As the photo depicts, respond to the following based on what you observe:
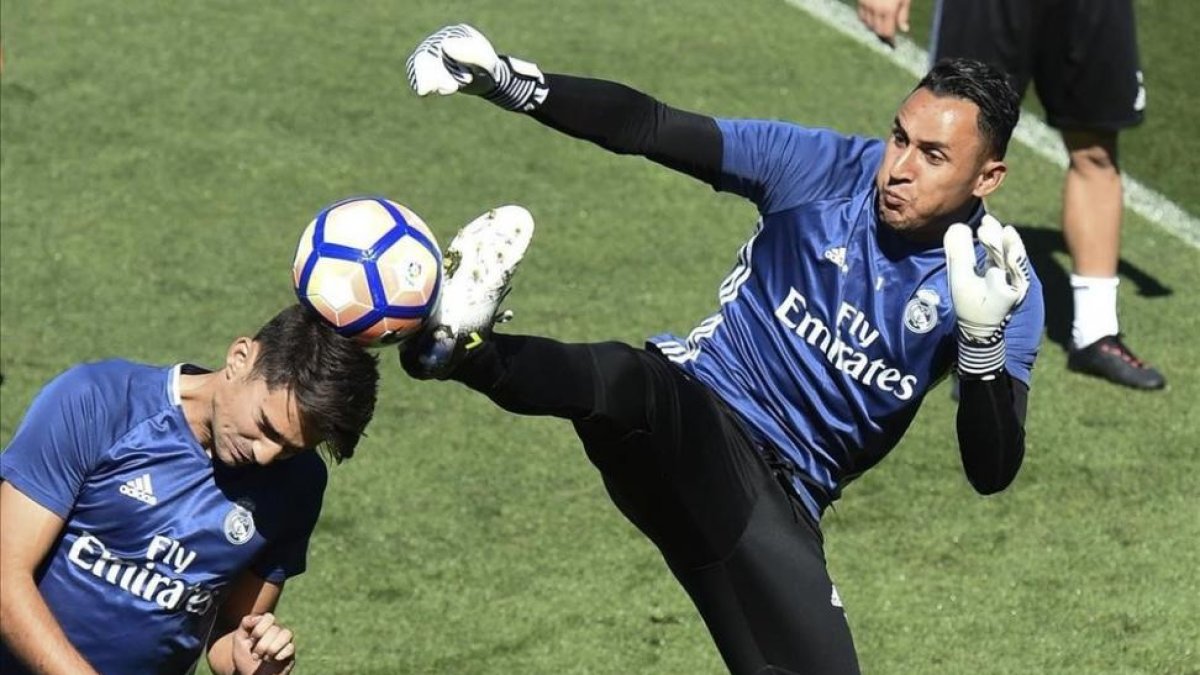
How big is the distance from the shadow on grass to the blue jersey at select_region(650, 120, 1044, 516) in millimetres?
3591

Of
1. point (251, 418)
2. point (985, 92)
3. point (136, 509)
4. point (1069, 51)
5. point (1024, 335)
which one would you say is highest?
point (985, 92)

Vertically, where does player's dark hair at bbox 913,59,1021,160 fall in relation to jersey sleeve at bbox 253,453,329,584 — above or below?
above

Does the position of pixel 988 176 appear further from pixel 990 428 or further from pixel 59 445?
pixel 59 445

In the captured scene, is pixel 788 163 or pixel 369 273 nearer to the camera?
pixel 369 273

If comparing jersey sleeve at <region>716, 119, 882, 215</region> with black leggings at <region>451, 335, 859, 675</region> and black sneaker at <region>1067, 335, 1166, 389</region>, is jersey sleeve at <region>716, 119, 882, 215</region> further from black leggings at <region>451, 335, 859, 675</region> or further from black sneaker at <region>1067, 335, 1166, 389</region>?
black sneaker at <region>1067, 335, 1166, 389</region>

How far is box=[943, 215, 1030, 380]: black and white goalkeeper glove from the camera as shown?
4.96 metres

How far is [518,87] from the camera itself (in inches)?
208

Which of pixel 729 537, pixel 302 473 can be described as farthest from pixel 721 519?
pixel 302 473

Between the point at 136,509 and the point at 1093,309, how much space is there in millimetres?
5222

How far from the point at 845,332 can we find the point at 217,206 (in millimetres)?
5009

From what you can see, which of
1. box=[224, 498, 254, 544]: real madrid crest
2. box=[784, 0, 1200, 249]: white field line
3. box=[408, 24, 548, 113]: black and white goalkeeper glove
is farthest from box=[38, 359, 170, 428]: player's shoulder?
box=[784, 0, 1200, 249]: white field line

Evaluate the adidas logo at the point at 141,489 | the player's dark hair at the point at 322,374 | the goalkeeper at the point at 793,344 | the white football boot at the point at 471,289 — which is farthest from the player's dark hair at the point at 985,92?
the adidas logo at the point at 141,489

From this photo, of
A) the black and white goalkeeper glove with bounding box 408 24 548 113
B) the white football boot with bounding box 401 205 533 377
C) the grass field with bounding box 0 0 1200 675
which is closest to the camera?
the white football boot with bounding box 401 205 533 377

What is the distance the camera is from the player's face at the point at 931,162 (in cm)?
553
